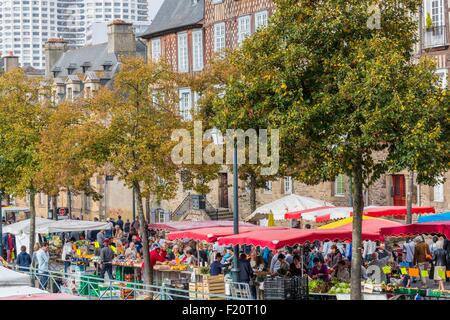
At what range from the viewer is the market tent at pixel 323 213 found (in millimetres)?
33344

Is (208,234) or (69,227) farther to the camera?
(69,227)

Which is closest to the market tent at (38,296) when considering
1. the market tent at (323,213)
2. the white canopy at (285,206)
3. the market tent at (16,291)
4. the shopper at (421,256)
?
the market tent at (16,291)

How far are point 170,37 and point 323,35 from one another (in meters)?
32.3

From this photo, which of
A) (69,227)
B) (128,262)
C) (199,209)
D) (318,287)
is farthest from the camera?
(199,209)

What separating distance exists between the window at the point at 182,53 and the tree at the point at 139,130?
20.4m

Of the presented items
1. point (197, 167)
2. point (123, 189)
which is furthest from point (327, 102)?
point (123, 189)

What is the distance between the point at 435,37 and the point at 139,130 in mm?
12773

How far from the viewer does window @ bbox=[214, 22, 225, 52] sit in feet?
167

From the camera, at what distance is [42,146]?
1459 inches

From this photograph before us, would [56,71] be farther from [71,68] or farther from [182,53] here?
[182,53]

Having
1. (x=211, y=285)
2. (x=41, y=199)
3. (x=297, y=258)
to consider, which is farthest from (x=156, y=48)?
(x=211, y=285)

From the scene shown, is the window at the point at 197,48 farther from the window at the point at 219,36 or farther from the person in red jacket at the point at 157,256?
the person in red jacket at the point at 157,256

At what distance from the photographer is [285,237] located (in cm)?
2450

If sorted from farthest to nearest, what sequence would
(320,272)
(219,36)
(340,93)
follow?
(219,36) < (320,272) < (340,93)
